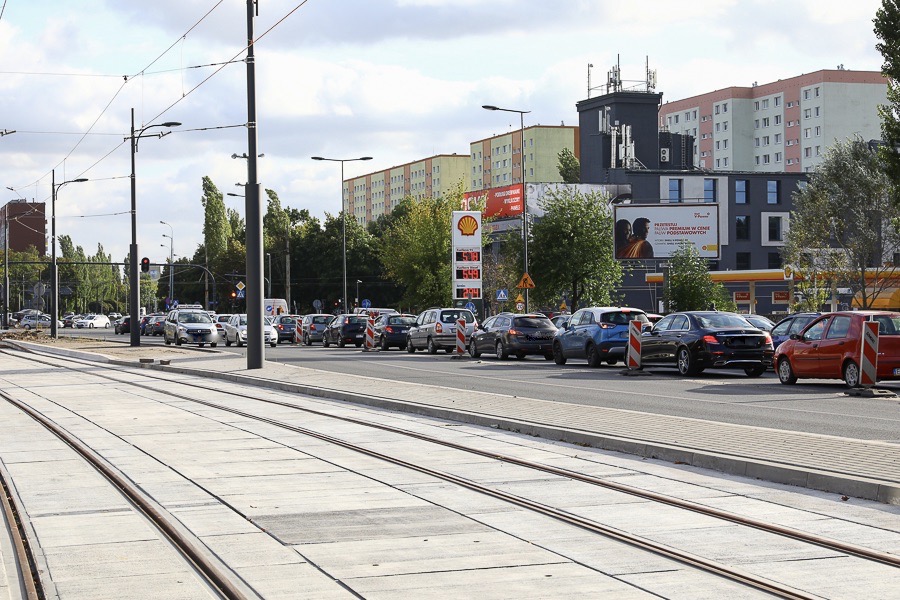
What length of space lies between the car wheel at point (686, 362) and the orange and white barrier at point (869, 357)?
20.3 feet

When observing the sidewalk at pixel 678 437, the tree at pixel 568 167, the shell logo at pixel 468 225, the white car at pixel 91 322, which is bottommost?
the sidewalk at pixel 678 437

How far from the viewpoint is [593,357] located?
31688mm

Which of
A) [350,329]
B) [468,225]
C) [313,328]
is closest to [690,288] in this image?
[468,225]

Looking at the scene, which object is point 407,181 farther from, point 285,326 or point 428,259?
point 285,326

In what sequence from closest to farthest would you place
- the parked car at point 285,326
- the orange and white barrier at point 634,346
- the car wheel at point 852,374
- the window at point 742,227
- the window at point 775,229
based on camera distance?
the car wheel at point 852,374, the orange and white barrier at point 634,346, the parked car at point 285,326, the window at point 742,227, the window at point 775,229

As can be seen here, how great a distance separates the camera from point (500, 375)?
27.9 m

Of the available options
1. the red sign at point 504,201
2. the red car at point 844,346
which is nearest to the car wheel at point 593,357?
the red car at point 844,346

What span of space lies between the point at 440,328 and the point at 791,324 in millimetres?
16737

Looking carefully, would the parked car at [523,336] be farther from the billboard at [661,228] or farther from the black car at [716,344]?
the billboard at [661,228]

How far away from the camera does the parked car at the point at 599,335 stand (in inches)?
1241

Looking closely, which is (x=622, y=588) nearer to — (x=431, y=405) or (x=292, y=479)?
(x=292, y=479)

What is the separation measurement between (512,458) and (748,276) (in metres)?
77.3

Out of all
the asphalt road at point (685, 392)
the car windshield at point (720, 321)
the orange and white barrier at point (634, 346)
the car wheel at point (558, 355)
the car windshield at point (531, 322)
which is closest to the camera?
the asphalt road at point (685, 392)

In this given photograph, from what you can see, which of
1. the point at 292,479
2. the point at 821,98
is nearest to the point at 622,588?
the point at 292,479
